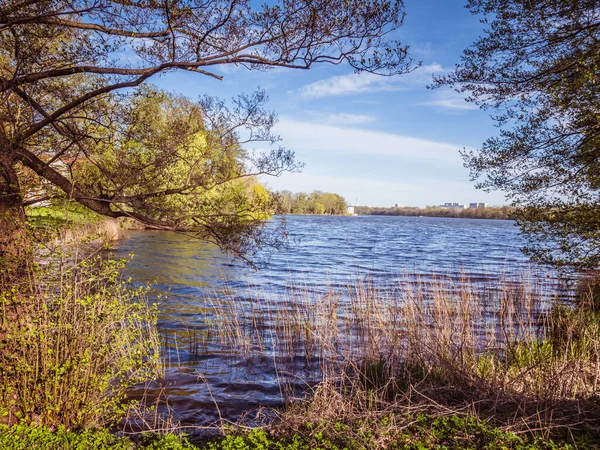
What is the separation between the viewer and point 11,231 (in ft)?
16.8

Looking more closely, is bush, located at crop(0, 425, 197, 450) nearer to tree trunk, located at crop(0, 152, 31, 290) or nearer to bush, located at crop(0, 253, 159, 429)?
bush, located at crop(0, 253, 159, 429)

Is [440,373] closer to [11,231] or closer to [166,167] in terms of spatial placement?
[166,167]

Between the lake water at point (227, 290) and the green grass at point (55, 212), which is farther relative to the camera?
the lake water at point (227, 290)

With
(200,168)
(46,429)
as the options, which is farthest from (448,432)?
(200,168)

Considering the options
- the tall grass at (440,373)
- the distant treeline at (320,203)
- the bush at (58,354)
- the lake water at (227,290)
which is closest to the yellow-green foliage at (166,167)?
the lake water at (227,290)

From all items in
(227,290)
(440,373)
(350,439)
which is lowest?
(227,290)

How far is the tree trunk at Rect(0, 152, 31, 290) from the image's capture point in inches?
186

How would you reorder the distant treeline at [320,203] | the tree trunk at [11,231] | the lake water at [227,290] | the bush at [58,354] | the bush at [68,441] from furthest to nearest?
1. the distant treeline at [320,203]
2. the lake water at [227,290]
3. the tree trunk at [11,231]
4. the bush at [58,354]
5. the bush at [68,441]

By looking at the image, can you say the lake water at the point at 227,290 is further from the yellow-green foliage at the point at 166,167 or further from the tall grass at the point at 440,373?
the yellow-green foliage at the point at 166,167

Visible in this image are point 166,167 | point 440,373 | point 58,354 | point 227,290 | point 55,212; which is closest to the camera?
point 58,354

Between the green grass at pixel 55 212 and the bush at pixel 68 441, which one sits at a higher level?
the green grass at pixel 55 212

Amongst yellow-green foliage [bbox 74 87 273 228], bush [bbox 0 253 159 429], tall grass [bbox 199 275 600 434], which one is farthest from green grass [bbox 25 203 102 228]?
tall grass [bbox 199 275 600 434]

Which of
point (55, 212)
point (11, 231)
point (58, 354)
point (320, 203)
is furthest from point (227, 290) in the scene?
point (320, 203)

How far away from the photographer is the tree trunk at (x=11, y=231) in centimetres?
473
